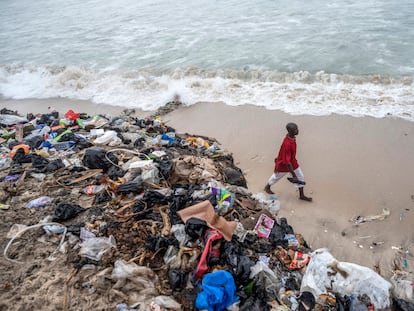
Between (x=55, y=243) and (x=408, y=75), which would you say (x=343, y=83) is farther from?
(x=55, y=243)

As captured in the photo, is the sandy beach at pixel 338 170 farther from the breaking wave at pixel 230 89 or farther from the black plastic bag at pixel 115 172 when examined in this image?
the black plastic bag at pixel 115 172

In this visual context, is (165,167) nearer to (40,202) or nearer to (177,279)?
(40,202)

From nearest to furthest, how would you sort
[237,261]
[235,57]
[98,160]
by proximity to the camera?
[237,261], [98,160], [235,57]

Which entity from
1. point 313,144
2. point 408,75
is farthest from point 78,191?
point 408,75

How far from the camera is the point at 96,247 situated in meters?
3.54

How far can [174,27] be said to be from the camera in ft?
58.0

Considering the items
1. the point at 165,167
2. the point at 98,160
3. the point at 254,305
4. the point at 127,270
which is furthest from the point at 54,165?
the point at 254,305

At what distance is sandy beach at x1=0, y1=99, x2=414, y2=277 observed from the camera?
4.58 meters

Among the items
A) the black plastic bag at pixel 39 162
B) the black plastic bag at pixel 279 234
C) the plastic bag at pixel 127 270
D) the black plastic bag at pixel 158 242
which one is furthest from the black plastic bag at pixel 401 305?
the black plastic bag at pixel 39 162

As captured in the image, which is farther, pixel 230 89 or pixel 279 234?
pixel 230 89

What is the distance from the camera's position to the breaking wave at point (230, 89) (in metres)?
8.42

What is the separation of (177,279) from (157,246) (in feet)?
1.73

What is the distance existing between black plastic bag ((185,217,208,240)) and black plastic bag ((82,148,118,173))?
2.47 m

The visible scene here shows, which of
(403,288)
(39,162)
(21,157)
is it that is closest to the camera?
(403,288)
